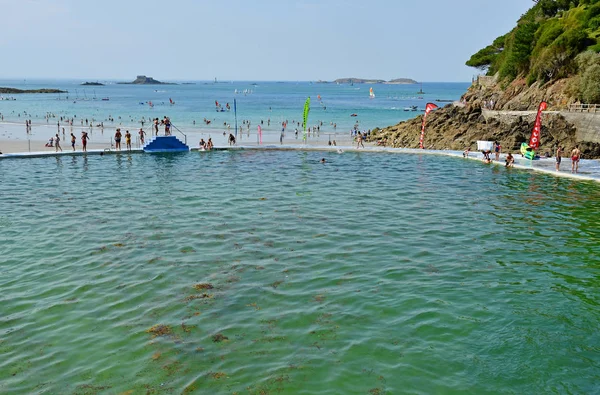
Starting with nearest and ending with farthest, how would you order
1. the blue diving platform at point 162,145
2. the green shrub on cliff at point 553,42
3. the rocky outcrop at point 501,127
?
the rocky outcrop at point 501,127, the blue diving platform at point 162,145, the green shrub on cliff at point 553,42

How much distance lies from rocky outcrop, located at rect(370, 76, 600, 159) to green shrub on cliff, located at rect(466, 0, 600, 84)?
8.10 ft

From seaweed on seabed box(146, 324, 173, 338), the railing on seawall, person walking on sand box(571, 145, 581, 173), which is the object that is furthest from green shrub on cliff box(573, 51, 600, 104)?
seaweed on seabed box(146, 324, 173, 338)

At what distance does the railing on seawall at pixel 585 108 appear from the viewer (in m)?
43.3

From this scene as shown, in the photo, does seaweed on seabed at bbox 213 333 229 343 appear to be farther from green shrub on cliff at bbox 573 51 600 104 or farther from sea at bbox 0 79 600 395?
green shrub on cliff at bbox 573 51 600 104

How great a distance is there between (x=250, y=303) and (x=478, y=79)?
82319mm

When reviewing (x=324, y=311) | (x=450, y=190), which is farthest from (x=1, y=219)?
(x=450, y=190)

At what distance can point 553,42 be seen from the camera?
62.9 metres

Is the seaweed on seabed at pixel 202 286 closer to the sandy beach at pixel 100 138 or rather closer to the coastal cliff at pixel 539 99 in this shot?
the sandy beach at pixel 100 138

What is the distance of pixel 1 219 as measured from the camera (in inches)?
934

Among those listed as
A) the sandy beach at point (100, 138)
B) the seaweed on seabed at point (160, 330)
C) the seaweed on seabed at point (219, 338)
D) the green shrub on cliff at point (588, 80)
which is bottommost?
the seaweed on seabed at point (160, 330)

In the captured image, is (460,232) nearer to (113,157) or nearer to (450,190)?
(450,190)

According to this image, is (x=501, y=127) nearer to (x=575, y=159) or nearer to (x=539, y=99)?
(x=539, y=99)

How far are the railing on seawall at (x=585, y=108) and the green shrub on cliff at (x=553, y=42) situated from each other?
12734 mm

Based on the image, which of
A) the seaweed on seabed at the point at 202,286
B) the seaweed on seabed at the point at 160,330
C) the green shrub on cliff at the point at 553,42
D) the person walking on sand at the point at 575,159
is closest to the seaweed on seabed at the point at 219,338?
the seaweed on seabed at the point at 160,330
